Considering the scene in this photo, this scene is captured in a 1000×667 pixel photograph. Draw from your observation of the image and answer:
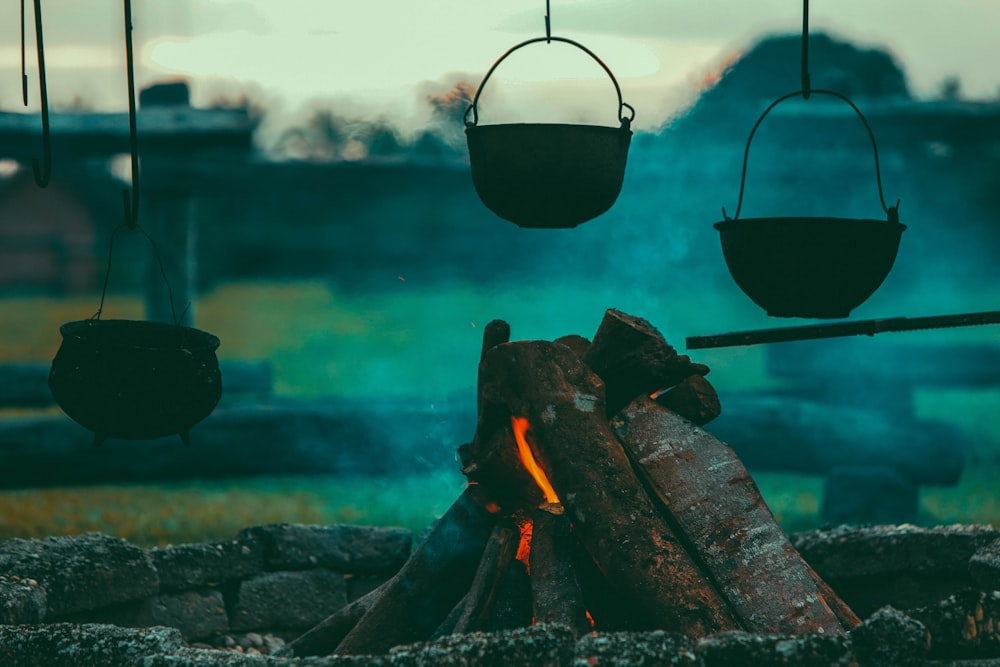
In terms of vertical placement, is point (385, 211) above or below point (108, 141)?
below

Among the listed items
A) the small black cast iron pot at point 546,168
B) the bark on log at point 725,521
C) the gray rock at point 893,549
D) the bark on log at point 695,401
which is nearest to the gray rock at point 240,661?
the bark on log at point 725,521

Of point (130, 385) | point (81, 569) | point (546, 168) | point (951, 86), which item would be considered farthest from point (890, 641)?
point (951, 86)

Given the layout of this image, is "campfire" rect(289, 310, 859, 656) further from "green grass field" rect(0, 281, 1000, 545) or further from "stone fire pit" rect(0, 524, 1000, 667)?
"green grass field" rect(0, 281, 1000, 545)

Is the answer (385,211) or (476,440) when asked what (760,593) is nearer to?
(476,440)

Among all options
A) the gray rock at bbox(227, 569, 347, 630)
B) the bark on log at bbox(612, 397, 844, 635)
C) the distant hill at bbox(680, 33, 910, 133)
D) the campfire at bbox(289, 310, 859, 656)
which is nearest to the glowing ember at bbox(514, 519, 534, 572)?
the campfire at bbox(289, 310, 859, 656)

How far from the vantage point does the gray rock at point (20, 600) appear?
407cm

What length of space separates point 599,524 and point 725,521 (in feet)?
1.37

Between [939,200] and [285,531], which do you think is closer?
[285,531]

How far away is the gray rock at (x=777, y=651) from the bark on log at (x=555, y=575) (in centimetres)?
65

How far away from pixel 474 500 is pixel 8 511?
617 centimetres

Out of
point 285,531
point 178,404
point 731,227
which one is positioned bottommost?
point 285,531

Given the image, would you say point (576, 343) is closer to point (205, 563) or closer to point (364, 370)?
point (205, 563)

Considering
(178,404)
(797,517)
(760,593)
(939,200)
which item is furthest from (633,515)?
(939,200)

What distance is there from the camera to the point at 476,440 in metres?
4.43
